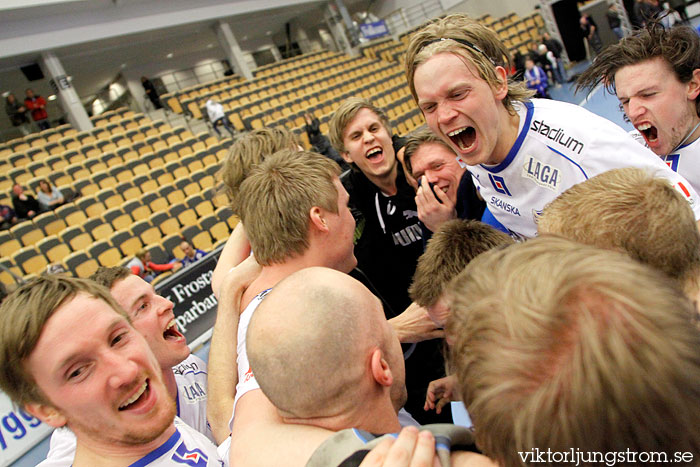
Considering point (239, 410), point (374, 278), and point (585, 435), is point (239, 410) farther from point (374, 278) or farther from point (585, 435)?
point (374, 278)

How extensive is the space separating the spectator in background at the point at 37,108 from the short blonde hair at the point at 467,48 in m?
16.4

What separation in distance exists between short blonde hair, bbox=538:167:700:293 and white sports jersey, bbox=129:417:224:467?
4.65ft

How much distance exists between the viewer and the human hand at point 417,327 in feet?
5.37

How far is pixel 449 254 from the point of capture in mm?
1423

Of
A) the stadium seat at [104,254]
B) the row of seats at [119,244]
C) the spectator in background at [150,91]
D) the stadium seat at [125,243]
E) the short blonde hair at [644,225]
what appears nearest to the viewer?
the short blonde hair at [644,225]

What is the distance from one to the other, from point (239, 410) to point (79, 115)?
1627 cm

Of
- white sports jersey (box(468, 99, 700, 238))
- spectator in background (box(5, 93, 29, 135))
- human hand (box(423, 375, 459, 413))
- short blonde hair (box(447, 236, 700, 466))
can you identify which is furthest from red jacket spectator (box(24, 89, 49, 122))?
short blonde hair (box(447, 236, 700, 466))

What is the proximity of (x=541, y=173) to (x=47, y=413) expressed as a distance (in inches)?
78.4

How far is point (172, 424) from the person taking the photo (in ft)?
5.15

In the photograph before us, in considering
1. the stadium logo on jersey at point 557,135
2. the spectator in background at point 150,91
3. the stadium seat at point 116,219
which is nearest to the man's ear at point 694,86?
the stadium logo on jersey at point 557,135

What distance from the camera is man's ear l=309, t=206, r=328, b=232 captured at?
1724 mm

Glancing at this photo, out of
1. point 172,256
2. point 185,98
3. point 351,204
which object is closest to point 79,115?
point 185,98

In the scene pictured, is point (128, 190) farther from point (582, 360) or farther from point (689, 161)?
point (582, 360)

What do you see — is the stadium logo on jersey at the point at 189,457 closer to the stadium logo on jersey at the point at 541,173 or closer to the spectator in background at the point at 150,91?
the stadium logo on jersey at the point at 541,173
